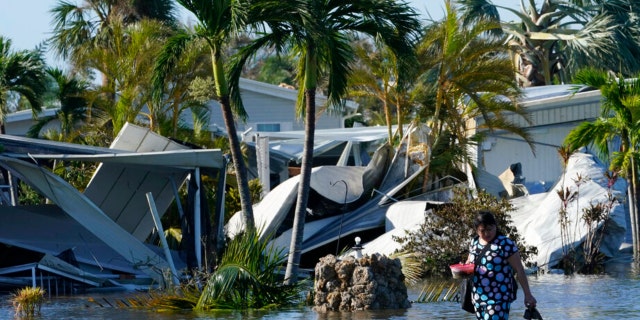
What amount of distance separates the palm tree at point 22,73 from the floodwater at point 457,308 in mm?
9387

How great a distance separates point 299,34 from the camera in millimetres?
17016

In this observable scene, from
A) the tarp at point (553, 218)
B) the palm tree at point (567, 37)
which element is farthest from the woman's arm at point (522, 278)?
the palm tree at point (567, 37)

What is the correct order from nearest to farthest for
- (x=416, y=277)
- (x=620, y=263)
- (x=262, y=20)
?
(x=262, y=20) < (x=416, y=277) < (x=620, y=263)

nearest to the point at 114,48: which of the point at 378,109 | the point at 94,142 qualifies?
the point at 94,142

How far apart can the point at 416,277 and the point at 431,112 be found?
7268 mm

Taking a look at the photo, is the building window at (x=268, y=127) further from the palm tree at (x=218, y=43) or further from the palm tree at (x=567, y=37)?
the palm tree at (x=218, y=43)

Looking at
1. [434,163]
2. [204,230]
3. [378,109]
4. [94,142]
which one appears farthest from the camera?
[378,109]

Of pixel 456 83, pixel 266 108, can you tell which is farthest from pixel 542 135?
pixel 266 108

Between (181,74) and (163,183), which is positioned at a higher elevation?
(181,74)

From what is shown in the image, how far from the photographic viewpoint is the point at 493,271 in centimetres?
919

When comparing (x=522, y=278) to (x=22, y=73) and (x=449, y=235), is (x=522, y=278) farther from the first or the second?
(x=22, y=73)

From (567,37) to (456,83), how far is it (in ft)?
48.8

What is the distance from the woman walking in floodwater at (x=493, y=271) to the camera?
917cm

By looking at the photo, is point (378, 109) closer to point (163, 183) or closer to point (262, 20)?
point (163, 183)
